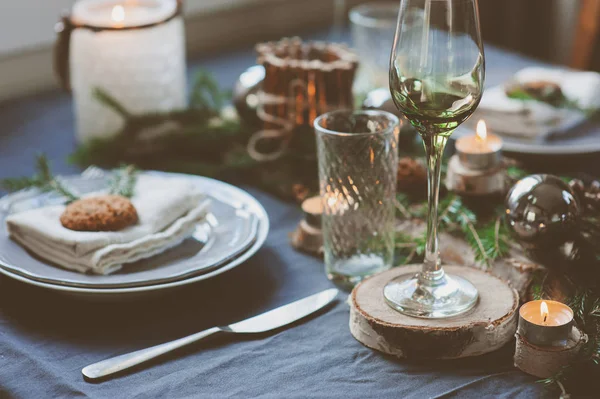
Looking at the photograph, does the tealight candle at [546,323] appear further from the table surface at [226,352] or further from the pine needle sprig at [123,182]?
the pine needle sprig at [123,182]

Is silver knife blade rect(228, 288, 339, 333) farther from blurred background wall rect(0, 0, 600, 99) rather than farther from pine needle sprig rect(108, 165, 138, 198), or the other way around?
blurred background wall rect(0, 0, 600, 99)

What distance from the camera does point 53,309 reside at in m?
0.81

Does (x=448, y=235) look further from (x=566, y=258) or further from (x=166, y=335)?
(x=166, y=335)

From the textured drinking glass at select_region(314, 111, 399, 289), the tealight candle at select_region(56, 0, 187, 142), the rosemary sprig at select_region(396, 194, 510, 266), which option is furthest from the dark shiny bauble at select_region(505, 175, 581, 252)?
the tealight candle at select_region(56, 0, 187, 142)

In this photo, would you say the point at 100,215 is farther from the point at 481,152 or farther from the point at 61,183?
the point at 481,152

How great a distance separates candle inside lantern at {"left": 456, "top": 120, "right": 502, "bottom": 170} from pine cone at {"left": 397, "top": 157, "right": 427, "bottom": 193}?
0.24 feet

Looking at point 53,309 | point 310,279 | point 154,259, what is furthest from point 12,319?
point 310,279

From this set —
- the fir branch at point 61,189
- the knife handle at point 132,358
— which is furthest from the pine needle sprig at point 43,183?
the knife handle at point 132,358

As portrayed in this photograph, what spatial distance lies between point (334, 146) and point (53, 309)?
35 cm

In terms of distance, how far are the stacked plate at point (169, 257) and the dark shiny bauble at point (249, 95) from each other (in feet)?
0.76

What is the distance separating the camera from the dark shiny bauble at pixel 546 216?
78 cm

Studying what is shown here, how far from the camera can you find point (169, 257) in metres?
0.85

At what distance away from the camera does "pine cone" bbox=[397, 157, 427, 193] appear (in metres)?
0.98

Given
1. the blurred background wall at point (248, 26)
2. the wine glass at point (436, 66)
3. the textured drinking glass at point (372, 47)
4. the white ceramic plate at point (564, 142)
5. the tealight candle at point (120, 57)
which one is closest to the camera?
the wine glass at point (436, 66)
